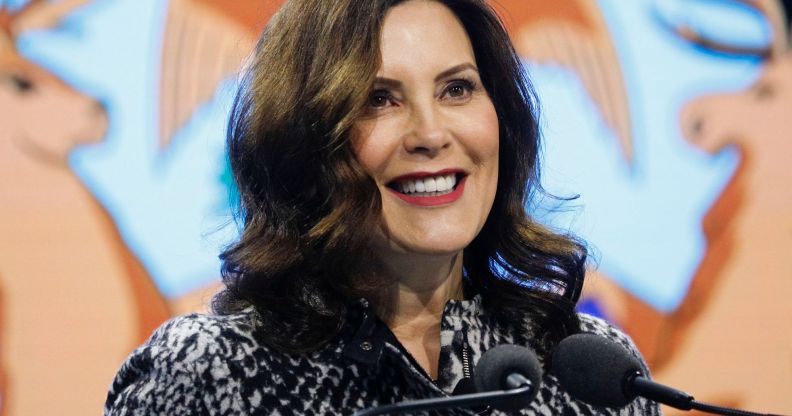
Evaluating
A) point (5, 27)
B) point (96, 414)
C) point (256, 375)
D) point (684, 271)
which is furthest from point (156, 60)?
point (684, 271)

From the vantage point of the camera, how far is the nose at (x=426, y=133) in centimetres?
170

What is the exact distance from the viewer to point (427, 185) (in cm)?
173

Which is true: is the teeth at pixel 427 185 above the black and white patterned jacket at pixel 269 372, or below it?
above

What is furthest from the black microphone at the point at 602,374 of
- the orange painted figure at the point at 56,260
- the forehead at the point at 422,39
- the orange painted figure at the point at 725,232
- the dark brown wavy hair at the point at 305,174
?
the orange painted figure at the point at 725,232

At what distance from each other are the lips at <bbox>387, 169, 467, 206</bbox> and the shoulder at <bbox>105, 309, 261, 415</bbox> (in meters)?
0.31

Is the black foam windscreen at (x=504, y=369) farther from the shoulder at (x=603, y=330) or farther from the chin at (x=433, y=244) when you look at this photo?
the shoulder at (x=603, y=330)

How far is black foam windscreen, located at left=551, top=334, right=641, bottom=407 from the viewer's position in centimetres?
135

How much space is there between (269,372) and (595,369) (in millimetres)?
544

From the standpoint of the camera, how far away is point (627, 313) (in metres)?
2.95

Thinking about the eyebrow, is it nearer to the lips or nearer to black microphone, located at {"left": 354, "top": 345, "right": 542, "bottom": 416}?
the lips

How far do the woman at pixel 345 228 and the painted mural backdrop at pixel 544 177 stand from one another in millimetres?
294

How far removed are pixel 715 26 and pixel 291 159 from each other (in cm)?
179

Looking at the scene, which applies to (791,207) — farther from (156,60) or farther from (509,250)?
(156,60)

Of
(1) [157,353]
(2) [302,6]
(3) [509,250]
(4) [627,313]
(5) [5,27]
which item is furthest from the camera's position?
(4) [627,313]
